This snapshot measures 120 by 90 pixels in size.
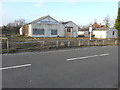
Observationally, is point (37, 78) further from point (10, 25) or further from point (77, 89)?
point (10, 25)

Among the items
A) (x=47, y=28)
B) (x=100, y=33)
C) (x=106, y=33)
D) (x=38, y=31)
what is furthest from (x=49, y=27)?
(x=106, y=33)

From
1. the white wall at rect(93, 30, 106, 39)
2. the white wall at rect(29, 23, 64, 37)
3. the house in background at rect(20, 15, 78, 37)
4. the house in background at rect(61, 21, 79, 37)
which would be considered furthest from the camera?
the house in background at rect(61, 21, 79, 37)

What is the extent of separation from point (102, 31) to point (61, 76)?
36.0m

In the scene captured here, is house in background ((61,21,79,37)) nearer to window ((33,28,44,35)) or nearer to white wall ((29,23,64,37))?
white wall ((29,23,64,37))

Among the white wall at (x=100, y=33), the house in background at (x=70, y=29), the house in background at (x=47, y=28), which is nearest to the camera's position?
the house in background at (x=47, y=28)

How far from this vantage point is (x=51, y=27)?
114ft

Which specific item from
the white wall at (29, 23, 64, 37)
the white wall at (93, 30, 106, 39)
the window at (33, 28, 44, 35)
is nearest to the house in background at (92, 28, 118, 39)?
the white wall at (93, 30, 106, 39)

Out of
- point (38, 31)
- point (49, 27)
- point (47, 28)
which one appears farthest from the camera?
point (49, 27)

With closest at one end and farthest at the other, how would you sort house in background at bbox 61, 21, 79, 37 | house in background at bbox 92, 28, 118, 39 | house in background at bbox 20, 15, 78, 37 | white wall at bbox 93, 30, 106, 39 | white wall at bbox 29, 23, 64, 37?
house in background at bbox 20, 15, 78, 37 < white wall at bbox 29, 23, 64, 37 < house in background at bbox 92, 28, 118, 39 < white wall at bbox 93, 30, 106, 39 < house in background at bbox 61, 21, 79, 37

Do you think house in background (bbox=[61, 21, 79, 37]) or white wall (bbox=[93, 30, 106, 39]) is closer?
white wall (bbox=[93, 30, 106, 39])

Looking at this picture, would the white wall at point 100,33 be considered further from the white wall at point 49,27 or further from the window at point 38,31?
the window at point 38,31

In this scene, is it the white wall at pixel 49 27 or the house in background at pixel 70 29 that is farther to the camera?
the house in background at pixel 70 29

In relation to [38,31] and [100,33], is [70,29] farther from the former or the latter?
[38,31]

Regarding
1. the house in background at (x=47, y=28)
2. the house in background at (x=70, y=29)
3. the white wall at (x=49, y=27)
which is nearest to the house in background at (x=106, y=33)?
the house in background at (x=70, y=29)
